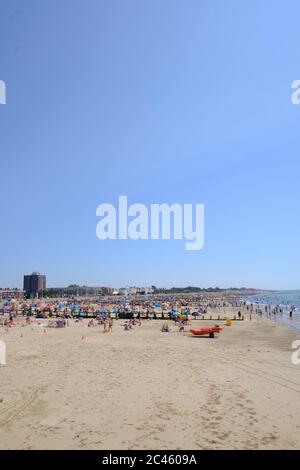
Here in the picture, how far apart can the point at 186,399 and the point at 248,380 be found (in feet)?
12.3

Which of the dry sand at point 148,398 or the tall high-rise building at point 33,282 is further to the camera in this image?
the tall high-rise building at point 33,282

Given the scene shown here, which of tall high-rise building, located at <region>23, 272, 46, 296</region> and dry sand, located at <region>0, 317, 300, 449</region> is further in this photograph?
tall high-rise building, located at <region>23, 272, 46, 296</region>

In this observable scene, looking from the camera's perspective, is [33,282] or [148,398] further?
[33,282]

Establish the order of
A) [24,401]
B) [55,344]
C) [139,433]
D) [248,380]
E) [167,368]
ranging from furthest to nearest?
[55,344] → [167,368] → [248,380] → [24,401] → [139,433]

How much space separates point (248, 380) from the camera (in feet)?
45.3

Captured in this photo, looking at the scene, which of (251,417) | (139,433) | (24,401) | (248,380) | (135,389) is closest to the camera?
(139,433)

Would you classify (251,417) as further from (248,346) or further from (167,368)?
(248,346)

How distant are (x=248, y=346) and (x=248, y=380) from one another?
9.47 meters

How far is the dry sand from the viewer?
8.48 metres

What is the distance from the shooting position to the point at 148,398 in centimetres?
1144

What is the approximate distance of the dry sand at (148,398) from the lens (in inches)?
334

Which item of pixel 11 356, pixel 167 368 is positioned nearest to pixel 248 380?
pixel 167 368

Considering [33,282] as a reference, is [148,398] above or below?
above
